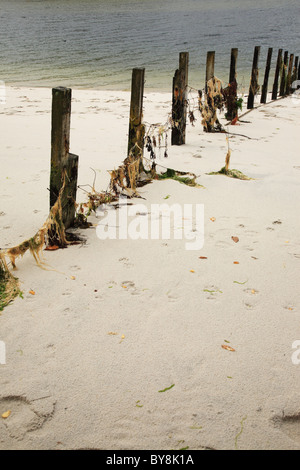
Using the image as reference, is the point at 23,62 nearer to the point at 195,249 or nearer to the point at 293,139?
the point at 293,139

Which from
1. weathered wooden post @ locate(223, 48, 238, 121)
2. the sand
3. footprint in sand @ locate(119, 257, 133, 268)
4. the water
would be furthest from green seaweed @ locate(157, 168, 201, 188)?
the water

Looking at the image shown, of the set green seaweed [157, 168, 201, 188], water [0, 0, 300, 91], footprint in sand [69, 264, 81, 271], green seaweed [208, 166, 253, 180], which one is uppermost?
water [0, 0, 300, 91]

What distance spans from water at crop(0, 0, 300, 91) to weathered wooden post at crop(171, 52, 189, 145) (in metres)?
7.37

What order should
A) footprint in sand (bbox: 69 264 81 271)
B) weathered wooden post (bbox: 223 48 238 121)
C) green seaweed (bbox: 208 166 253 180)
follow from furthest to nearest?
1. weathered wooden post (bbox: 223 48 238 121)
2. green seaweed (bbox: 208 166 253 180)
3. footprint in sand (bbox: 69 264 81 271)

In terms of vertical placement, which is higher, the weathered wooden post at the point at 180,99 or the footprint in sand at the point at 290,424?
the weathered wooden post at the point at 180,99

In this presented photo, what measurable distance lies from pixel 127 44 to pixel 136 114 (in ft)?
86.1

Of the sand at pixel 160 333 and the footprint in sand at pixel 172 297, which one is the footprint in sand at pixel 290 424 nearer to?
the sand at pixel 160 333

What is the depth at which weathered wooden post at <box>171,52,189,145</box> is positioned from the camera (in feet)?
22.9

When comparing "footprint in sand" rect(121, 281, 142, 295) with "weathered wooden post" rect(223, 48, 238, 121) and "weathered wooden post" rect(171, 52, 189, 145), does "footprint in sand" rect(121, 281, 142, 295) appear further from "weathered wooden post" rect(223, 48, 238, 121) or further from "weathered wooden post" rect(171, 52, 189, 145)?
"weathered wooden post" rect(223, 48, 238, 121)

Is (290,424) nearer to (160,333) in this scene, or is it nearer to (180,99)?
(160,333)

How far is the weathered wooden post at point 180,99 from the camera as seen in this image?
6.99 m

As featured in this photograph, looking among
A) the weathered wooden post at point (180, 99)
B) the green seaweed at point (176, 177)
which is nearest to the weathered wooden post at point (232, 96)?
the weathered wooden post at point (180, 99)

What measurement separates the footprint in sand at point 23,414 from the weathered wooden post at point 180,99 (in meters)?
5.82
